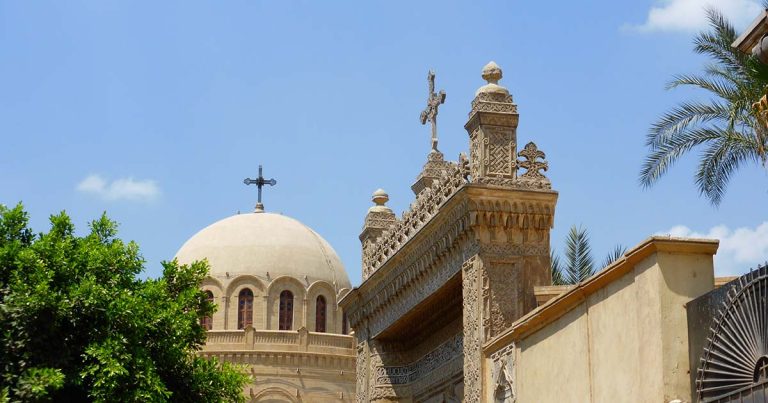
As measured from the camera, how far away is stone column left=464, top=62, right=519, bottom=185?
58.3 feet

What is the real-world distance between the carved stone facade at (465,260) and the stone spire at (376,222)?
42.2 inches

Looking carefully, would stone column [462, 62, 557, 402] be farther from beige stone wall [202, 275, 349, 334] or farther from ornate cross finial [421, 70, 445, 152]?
beige stone wall [202, 275, 349, 334]

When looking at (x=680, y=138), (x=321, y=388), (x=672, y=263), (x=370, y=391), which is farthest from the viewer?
(x=321, y=388)

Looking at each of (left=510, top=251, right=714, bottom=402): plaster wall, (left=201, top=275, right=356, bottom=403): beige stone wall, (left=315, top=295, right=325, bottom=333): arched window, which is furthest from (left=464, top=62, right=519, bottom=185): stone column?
(left=315, top=295, right=325, bottom=333): arched window

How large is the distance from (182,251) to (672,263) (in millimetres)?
38661

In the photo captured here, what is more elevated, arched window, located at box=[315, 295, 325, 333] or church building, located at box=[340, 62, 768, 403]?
arched window, located at box=[315, 295, 325, 333]

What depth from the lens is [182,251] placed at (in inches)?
1927

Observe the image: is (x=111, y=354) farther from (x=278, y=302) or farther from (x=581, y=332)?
(x=278, y=302)

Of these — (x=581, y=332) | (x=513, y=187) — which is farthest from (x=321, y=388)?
(x=581, y=332)

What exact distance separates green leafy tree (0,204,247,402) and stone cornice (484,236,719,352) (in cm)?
539

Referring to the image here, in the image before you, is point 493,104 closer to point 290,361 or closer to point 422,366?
point 422,366

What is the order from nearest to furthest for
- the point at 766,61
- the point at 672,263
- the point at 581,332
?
the point at 766,61, the point at 672,263, the point at 581,332

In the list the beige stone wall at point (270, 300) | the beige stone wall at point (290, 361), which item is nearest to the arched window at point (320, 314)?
the beige stone wall at point (270, 300)

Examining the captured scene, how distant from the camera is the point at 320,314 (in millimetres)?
49250
